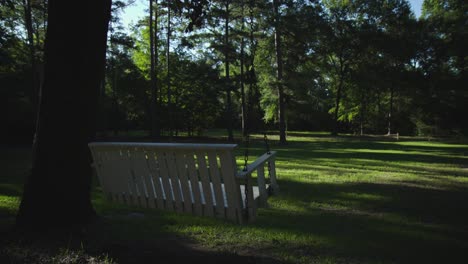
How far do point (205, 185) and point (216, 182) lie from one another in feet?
0.59

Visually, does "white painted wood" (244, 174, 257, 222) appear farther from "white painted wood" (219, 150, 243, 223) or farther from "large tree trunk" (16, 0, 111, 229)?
"large tree trunk" (16, 0, 111, 229)

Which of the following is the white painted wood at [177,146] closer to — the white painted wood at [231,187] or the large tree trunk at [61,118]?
the white painted wood at [231,187]

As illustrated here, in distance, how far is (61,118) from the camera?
11.7 ft

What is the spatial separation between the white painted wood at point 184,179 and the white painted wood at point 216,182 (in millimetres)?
312

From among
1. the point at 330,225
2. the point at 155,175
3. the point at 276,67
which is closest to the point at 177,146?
the point at 155,175

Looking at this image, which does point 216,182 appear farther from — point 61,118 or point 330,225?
point 330,225

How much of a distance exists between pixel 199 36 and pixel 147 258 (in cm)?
2009

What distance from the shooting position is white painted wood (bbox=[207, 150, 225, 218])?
3.11 m

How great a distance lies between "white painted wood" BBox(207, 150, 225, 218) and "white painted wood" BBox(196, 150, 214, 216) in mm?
64

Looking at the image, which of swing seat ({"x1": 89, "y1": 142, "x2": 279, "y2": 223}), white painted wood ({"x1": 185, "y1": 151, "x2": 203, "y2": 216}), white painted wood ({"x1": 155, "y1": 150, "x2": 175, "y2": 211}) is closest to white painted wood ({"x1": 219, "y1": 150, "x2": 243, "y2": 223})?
swing seat ({"x1": 89, "y1": 142, "x2": 279, "y2": 223})

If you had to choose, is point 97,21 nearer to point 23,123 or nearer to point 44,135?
point 44,135

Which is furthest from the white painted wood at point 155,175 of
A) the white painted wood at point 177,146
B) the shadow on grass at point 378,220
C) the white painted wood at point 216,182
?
the shadow on grass at point 378,220

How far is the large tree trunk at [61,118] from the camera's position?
3525 millimetres

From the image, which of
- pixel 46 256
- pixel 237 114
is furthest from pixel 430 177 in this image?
pixel 237 114
